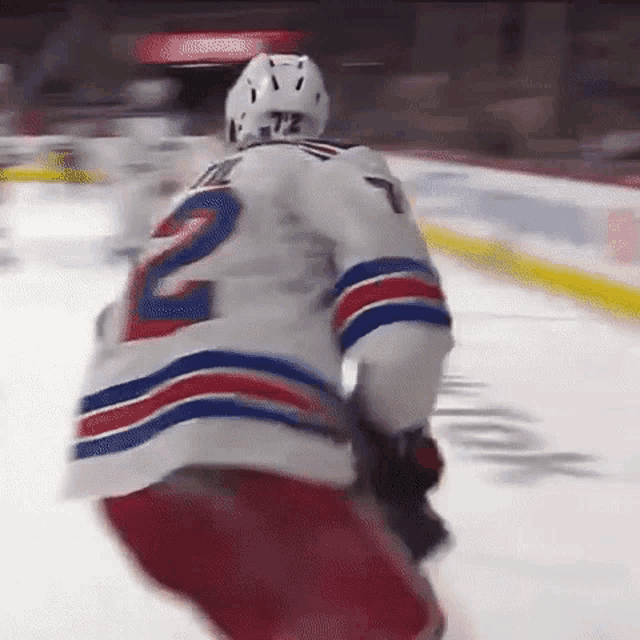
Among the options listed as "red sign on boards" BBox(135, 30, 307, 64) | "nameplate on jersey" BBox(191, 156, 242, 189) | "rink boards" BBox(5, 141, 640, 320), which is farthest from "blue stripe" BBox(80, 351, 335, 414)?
"red sign on boards" BBox(135, 30, 307, 64)

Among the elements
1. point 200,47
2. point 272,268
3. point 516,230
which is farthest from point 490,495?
point 200,47

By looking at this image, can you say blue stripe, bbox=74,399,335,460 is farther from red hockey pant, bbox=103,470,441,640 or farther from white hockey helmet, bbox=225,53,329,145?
white hockey helmet, bbox=225,53,329,145

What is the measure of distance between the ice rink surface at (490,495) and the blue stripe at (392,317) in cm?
35

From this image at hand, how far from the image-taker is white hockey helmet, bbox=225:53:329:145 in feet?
3.47

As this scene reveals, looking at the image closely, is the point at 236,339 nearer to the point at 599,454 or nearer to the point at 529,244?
the point at 599,454

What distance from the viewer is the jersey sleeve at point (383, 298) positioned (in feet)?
2.98

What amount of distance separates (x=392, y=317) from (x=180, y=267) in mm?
176

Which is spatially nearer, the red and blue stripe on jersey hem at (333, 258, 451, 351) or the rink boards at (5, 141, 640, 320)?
the red and blue stripe on jersey hem at (333, 258, 451, 351)

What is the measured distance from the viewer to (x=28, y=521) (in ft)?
6.20

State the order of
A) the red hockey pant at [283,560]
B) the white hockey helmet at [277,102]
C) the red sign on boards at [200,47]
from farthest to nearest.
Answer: the red sign on boards at [200,47]
the white hockey helmet at [277,102]
the red hockey pant at [283,560]

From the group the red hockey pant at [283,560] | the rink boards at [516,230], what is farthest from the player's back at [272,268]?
the rink boards at [516,230]

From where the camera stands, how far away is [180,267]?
95 cm

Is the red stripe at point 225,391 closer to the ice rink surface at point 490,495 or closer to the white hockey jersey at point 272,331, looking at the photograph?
the white hockey jersey at point 272,331

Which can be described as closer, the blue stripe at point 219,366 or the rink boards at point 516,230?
the blue stripe at point 219,366
